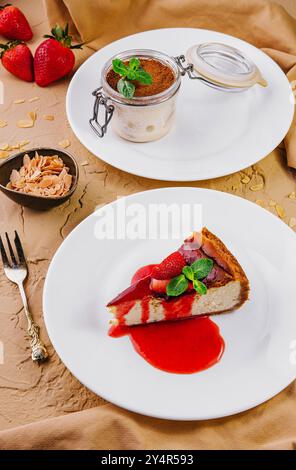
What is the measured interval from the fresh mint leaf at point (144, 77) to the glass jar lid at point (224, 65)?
0.93 ft

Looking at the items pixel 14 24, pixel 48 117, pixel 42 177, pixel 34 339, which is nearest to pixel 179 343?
pixel 34 339

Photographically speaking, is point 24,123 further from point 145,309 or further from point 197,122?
point 145,309

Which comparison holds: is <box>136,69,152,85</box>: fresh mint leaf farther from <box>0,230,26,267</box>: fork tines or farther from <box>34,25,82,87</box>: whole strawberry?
<box>0,230,26,267</box>: fork tines

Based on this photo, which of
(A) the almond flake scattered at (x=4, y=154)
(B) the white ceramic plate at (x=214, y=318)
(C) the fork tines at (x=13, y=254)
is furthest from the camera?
(A) the almond flake scattered at (x=4, y=154)

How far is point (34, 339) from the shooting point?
1.67 meters

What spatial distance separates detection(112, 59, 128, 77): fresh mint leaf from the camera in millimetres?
2078

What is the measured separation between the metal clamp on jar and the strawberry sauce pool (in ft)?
2.66

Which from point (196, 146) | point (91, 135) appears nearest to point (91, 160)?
point (91, 135)

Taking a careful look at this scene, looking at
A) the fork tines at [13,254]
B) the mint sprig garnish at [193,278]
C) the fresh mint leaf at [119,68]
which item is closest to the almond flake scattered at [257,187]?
the mint sprig garnish at [193,278]

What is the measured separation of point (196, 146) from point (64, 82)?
0.72 metres

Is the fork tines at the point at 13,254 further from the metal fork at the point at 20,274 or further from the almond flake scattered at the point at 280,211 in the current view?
the almond flake scattered at the point at 280,211

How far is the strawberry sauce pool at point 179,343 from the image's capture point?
5.11 ft
